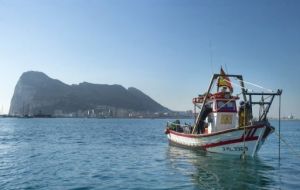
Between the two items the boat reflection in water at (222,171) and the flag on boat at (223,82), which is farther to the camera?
the flag on boat at (223,82)

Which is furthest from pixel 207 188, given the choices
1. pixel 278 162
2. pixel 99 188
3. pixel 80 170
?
pixel 278 162

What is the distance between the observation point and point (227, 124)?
3594 cm

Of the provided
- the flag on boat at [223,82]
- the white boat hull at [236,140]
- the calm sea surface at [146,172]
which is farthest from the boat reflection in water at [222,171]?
the flag on boat at [223,82]

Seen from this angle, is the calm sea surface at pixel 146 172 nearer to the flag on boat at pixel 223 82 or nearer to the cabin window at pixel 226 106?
the cabin window at pixel 226 106

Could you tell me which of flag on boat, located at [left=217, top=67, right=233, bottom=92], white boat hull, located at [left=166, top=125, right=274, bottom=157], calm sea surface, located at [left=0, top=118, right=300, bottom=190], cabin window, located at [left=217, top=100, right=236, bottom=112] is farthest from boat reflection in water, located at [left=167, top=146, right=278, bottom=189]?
flag on boat, located at [left=217, top=67, right=233, bottom=92]

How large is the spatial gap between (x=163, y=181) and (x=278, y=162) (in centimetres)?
1345

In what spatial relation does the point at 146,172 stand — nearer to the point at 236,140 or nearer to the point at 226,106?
the point at 236,140

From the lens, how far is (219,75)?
35.1 metres

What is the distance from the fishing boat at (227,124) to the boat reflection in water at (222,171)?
39.0 inches

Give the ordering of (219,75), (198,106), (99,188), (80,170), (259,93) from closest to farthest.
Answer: (99,188)
(80,170)
(259,93)
(219,75)
(198,106)

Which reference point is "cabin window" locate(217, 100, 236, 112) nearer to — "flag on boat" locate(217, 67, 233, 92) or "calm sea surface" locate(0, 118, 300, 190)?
"flag on boat" locate(217, 67, 233, 92)

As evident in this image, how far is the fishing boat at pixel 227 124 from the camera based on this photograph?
31516 mm

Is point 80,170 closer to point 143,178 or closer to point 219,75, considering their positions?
point 143,178

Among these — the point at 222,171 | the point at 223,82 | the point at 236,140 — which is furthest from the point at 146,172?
the point at 223,82
